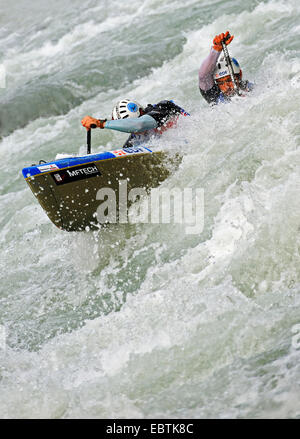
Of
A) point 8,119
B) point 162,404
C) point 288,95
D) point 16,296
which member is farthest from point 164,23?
point 162,404

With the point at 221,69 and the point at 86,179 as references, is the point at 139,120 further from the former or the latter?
the point at 221,69

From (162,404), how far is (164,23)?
1364cm

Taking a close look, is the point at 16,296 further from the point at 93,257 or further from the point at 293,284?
the point at 293,284

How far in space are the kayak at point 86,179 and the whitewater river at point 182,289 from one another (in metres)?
0.27

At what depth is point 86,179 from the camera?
576 centimetres

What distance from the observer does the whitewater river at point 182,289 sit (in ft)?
12.1

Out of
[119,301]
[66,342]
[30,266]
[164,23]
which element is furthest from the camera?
[164,23]

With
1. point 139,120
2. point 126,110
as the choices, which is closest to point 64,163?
point 139,120

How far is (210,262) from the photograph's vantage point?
189 inches
